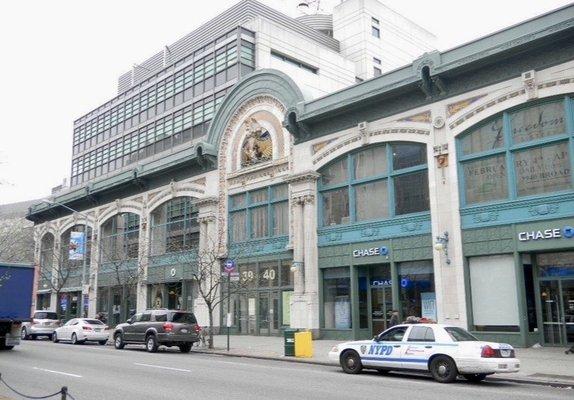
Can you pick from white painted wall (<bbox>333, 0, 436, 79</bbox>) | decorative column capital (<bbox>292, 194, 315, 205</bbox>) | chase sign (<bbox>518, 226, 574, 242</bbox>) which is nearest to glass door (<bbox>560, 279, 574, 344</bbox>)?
chase sign (<bbox>518, 226, 574, 242</bbox>)

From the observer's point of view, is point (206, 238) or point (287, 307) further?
point (206, 238)

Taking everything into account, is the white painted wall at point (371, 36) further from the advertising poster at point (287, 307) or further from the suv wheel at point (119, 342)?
the suv wheel at point (119, 342)

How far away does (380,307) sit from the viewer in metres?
26.5

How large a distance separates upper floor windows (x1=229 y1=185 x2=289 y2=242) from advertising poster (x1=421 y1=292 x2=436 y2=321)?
29.1ft

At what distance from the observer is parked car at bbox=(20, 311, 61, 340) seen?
Result: 108ft

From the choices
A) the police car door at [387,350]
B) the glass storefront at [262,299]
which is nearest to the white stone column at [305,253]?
the glass storefront at [262,299]

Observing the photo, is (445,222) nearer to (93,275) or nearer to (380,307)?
(380,307)

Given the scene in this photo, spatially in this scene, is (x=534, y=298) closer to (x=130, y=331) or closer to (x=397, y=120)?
(x=397, y=120)

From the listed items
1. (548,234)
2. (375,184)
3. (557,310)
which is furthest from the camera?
(375,184)

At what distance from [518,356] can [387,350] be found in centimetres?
607

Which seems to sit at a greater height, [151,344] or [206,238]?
[206,238]

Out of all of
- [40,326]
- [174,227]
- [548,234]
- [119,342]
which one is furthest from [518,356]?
Result: [40,326]

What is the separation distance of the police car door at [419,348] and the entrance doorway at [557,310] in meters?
8.37

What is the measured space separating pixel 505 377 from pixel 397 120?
13.9m
